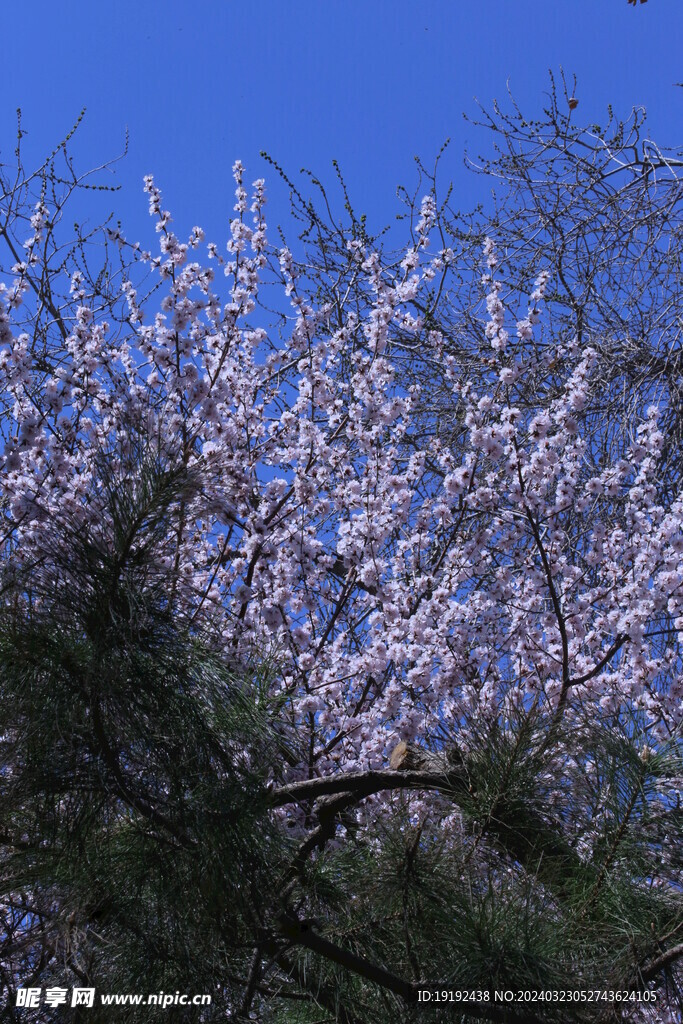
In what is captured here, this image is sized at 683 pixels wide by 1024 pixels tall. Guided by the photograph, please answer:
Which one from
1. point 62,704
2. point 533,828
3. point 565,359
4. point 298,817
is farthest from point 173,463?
point 565,359

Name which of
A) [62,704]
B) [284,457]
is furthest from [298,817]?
[284,457]

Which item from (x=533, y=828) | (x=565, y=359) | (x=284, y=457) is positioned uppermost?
(x=565, y=359)

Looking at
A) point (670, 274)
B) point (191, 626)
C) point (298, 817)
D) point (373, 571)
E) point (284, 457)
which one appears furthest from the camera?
point (670, 274)

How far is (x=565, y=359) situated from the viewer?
4816 millimetres

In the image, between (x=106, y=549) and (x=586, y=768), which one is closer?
(x=106, y=549)

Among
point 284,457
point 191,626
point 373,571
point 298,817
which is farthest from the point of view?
point 284,457

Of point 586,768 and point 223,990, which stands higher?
point 586,768

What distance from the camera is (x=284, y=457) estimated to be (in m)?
3.83

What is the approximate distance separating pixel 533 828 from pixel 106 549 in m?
0.87

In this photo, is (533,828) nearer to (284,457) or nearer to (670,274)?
(284,457)

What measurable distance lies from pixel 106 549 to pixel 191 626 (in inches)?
8.3

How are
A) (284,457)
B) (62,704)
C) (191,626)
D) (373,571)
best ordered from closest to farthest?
(62,704)
(191,626)
(373,571)
(284,457)

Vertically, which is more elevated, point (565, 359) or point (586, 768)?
point (565, 359)

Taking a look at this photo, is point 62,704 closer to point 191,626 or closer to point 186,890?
point 191,626
